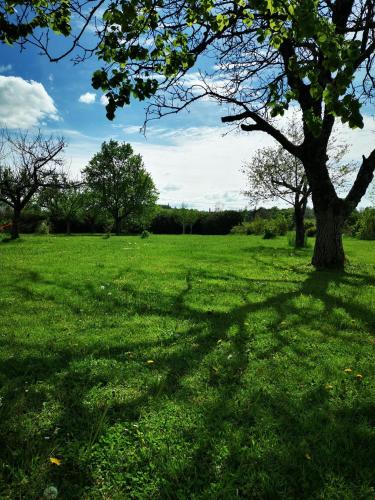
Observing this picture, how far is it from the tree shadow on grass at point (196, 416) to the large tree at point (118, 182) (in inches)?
1795

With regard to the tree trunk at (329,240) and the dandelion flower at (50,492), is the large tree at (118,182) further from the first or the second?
the dandelion flower at (50,492)

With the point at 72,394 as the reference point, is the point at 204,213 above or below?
above

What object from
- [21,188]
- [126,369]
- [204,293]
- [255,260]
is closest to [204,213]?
[21,188]

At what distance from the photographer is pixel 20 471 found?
97.9 inches

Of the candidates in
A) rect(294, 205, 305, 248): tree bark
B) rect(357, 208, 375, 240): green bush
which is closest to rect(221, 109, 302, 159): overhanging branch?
rect(294, 205, 305, 248): tree bark

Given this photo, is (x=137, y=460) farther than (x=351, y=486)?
Yes

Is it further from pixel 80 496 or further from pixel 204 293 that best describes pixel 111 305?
pixel 80 496

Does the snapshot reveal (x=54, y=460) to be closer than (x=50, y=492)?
No

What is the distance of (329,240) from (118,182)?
42.2 m

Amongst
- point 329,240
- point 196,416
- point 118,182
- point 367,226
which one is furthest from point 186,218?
point 196,416

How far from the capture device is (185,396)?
3.54 meters

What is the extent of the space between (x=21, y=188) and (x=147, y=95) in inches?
868

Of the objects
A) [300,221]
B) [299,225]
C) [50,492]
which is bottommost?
[50,492]

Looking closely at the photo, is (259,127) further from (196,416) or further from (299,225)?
(299,225)
